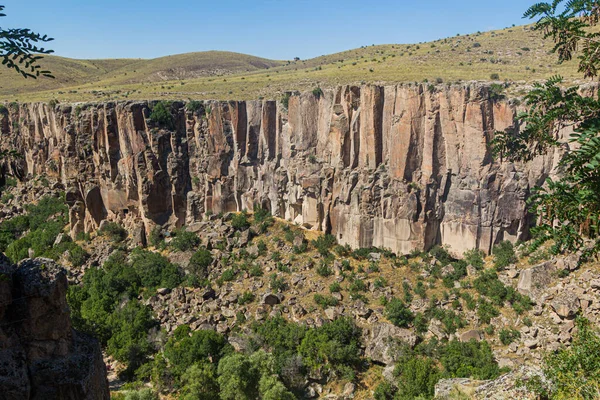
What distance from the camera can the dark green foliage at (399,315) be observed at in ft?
88.3

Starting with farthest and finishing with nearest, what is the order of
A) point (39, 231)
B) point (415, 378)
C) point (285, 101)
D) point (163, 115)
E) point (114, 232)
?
point (39, 231) → point (114, 232) → point (163, 115) → point (285, 101) → point (415, 378)

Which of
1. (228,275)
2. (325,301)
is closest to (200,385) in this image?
(325,301)

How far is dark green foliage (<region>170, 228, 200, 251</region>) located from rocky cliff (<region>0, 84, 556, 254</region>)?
3.35m

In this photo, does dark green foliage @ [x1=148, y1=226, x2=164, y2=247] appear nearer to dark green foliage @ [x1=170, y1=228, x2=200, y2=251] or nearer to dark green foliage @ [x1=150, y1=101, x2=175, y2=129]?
dark green foliage @ [x1=170, y1=228, x2=200, y2=251]

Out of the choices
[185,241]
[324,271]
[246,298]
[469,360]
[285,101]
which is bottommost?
[469,360]

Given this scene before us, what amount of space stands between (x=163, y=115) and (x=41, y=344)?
3275 centimetres

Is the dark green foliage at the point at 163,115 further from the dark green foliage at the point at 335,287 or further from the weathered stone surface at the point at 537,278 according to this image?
the weathered stone surface at the point at 537,278

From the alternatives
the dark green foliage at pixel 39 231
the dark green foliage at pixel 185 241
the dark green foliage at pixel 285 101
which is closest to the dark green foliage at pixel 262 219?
the dark green foliage at pixel 185 241

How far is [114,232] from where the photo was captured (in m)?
40.3

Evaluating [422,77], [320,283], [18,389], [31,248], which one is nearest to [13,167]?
[18,389]

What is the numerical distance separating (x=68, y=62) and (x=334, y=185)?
88.9 meters

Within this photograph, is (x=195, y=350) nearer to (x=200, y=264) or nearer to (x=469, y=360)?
(x=200, y=264)

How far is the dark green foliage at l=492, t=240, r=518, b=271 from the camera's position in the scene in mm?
28309

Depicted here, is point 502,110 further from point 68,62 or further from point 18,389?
point 68,62
